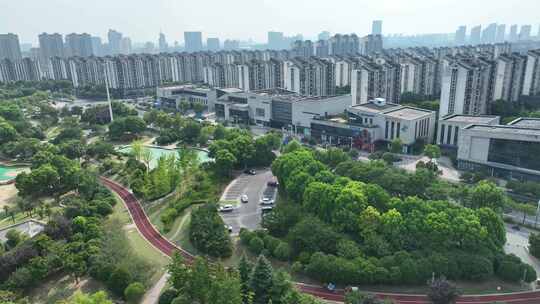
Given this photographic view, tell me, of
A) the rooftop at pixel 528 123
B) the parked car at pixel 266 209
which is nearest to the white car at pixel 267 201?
the parked car at pixel 266 209

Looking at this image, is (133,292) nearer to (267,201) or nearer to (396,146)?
(267,201)

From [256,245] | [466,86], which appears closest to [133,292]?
[256,245]

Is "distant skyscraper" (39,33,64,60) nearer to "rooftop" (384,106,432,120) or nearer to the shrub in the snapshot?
"rooftop" (384,106,432,120)

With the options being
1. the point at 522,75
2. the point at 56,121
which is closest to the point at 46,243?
the point at 56,121

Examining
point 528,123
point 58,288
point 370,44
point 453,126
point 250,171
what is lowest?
point 58,288

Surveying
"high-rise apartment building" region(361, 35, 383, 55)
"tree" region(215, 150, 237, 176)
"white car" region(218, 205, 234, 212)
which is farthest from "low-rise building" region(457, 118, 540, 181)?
"high-rise apartment building" region(361, 35, 383, 55)

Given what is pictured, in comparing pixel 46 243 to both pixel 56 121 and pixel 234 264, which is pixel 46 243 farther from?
pixel 56 121
